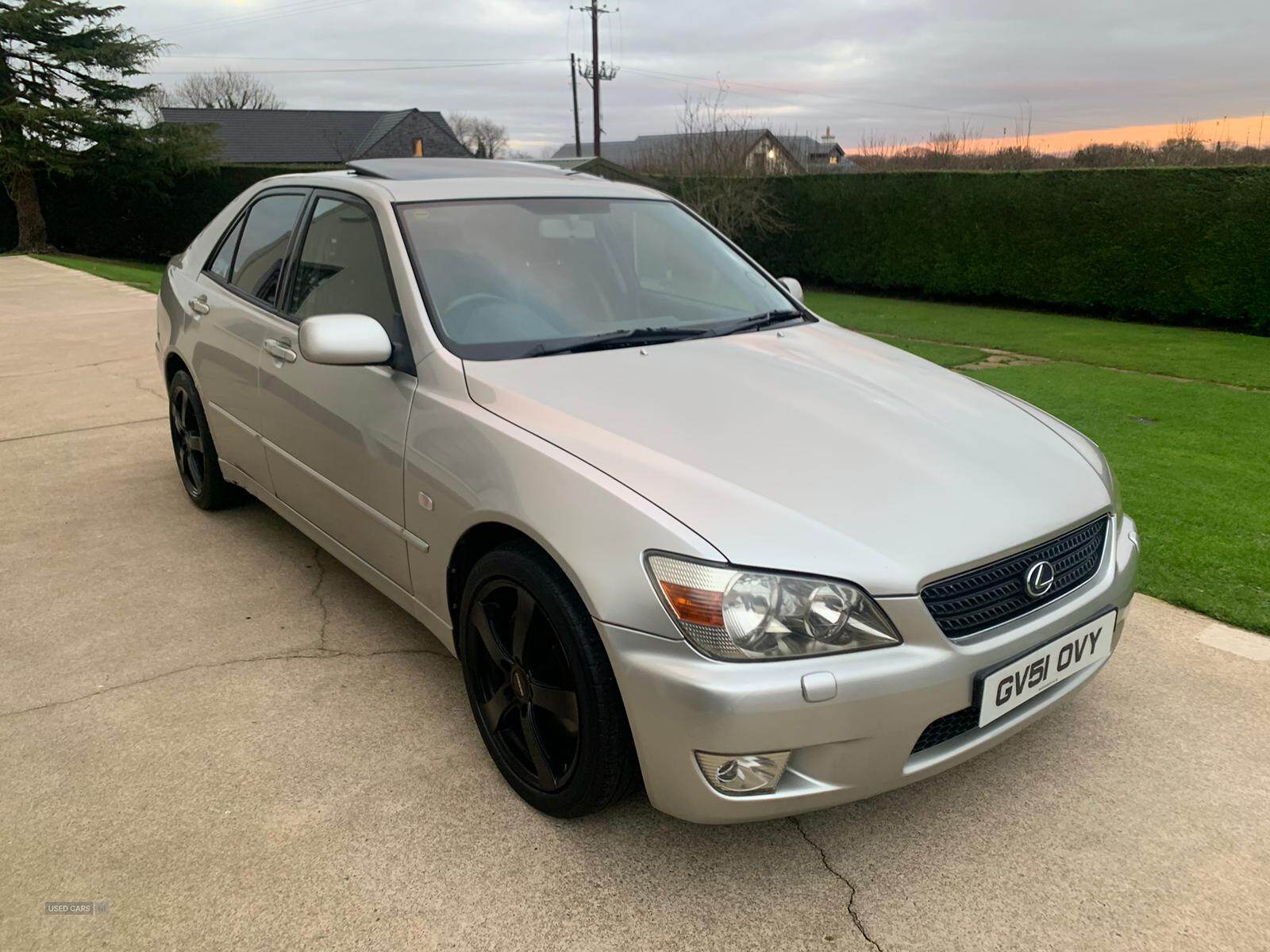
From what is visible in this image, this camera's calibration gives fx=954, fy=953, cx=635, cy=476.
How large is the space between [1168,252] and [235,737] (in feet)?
49.4

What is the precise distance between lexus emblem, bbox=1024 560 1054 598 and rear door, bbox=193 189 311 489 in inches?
109

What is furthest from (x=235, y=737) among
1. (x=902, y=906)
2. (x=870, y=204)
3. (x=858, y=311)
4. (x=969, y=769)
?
(x=870, y=204)

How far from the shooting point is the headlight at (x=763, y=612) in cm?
195

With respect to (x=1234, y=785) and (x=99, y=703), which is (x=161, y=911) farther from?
(x=1234, y=785)

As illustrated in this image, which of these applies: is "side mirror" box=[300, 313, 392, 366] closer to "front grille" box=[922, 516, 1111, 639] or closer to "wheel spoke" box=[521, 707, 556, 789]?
"wheel spoke" box=[521, 707, 556, 789]

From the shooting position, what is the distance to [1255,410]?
7.29m

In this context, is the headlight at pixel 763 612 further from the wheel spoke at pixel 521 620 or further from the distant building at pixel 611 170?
the distant building at pixel 611 170

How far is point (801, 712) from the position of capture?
6.31 feet

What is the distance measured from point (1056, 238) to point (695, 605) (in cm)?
1572

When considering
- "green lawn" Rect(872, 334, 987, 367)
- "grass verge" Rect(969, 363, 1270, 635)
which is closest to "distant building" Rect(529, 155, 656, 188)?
"green lawn" Rect(872, 334, 987, 367)

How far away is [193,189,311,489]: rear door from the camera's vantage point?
370 cm

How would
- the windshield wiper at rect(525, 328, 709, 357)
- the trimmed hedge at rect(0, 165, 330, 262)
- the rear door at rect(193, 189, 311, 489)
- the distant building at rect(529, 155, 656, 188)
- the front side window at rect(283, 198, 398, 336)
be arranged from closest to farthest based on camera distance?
1. the windshield wiper at rect(525, 328, 709, 357)
2. the front side window at rect(283, 198, 398, 336)
3. the rear door at rect(193, 189, 311, 489)
4. the distant building at rect(529, 155, 656, 188)
5. the trimmed hedge at rect(0, 165, 330, 262)

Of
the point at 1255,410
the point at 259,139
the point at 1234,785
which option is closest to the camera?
the point at 1234,785

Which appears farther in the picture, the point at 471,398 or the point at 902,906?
the point at 471,398
